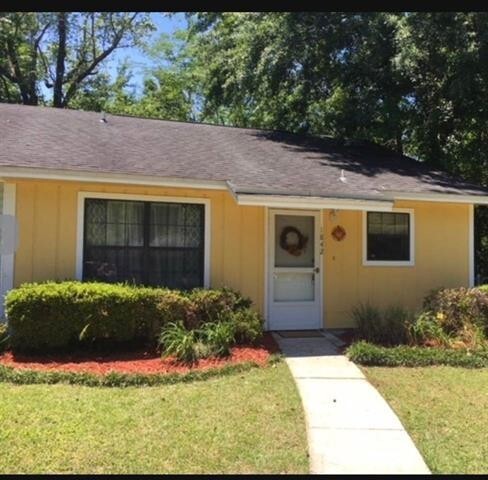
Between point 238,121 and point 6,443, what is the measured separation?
716 inches

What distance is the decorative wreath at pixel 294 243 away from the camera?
1017 centimetres

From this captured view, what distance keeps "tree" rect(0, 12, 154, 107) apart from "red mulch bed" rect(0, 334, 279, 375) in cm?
2034

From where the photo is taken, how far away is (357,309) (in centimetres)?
1041

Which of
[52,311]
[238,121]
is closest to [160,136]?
[52,311]

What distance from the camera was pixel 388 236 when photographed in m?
10.7

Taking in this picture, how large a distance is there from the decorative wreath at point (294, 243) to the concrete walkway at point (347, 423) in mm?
2364

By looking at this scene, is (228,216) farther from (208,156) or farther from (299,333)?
(299,333)

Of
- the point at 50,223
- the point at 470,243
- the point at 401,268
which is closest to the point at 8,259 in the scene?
the point at 50,223

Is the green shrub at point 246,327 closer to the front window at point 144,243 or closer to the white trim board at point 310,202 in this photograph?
the front window at point 144,243

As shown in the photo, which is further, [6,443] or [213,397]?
[213,397]

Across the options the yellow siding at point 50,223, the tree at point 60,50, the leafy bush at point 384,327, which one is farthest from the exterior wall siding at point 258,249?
the tree at point 60,50

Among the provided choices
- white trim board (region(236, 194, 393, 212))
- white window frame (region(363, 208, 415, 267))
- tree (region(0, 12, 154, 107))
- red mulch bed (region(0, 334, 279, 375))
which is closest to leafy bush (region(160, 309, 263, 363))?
red mulch bed (region(0, 334, 279, 375))

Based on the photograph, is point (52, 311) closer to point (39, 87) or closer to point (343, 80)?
point (343, 80)

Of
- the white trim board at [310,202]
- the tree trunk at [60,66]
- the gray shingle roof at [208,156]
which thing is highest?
the tree trunk at [60,66]
